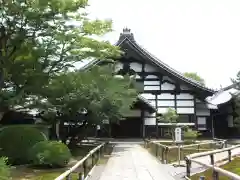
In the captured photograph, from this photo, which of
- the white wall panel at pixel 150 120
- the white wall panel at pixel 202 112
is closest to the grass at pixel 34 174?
the white wall panel at pixel 150 120

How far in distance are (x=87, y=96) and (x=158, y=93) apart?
702 inches

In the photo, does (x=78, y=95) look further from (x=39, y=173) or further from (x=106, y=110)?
(x=39, y=173)

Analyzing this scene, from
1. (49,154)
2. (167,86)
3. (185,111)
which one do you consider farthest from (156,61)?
(49,154)

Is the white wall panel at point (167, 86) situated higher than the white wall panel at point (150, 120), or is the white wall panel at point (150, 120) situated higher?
the white wall panel at point (167, 86)

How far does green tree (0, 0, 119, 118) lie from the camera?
1473 cm

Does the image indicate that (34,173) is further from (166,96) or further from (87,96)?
(166,96)

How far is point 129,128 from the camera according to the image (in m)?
35.4

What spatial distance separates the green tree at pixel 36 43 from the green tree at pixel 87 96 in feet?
2.34

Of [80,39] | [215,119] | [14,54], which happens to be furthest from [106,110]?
[215,119]

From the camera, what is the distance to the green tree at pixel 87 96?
1689 cm

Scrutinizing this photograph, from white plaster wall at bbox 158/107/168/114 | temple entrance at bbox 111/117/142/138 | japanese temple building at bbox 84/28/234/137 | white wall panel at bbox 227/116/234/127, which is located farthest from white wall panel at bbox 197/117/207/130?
temple entrance at bbox 111/117/142/138

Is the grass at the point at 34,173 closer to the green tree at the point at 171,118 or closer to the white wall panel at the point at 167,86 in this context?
the green tree at the point at 171,118

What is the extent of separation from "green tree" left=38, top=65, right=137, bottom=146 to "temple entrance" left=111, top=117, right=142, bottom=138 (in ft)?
43.2

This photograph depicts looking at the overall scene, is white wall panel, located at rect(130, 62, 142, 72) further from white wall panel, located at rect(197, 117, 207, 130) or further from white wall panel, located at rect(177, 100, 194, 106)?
white wall panel, located at rect(197, 117, 207, 130)
